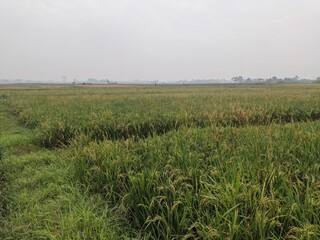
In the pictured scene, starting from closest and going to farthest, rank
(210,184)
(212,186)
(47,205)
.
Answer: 1. (212,186)
2. (210,184)
3. (47,205)

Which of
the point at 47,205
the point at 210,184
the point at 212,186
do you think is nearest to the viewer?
the point at 212,186

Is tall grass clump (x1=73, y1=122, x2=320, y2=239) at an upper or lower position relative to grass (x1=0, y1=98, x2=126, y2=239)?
upper

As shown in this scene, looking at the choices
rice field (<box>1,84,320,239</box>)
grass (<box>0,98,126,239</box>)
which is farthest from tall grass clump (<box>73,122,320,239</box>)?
grass (<box>0,98,126,239</box>)

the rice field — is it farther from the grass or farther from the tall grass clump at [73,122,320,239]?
the grass

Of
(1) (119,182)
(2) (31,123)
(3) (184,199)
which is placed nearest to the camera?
(3) (184,199)

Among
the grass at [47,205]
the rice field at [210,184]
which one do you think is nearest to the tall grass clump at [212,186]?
the rice field at [210,184]

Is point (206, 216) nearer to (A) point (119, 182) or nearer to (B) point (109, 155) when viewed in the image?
(A) point (119, 182)

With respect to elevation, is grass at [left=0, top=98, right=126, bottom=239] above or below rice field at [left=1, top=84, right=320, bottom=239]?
below

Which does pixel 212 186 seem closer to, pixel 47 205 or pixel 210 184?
pixel 210 184

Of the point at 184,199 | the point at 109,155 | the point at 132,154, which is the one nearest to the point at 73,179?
the point at 109,155

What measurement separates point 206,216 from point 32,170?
477 cm

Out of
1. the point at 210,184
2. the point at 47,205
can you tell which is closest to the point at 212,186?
the point at 210,184

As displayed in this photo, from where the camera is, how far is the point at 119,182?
4.68m

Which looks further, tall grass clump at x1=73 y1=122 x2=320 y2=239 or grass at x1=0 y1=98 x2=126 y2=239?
grass at x1=0 y1=98 x2=126 y2=239
